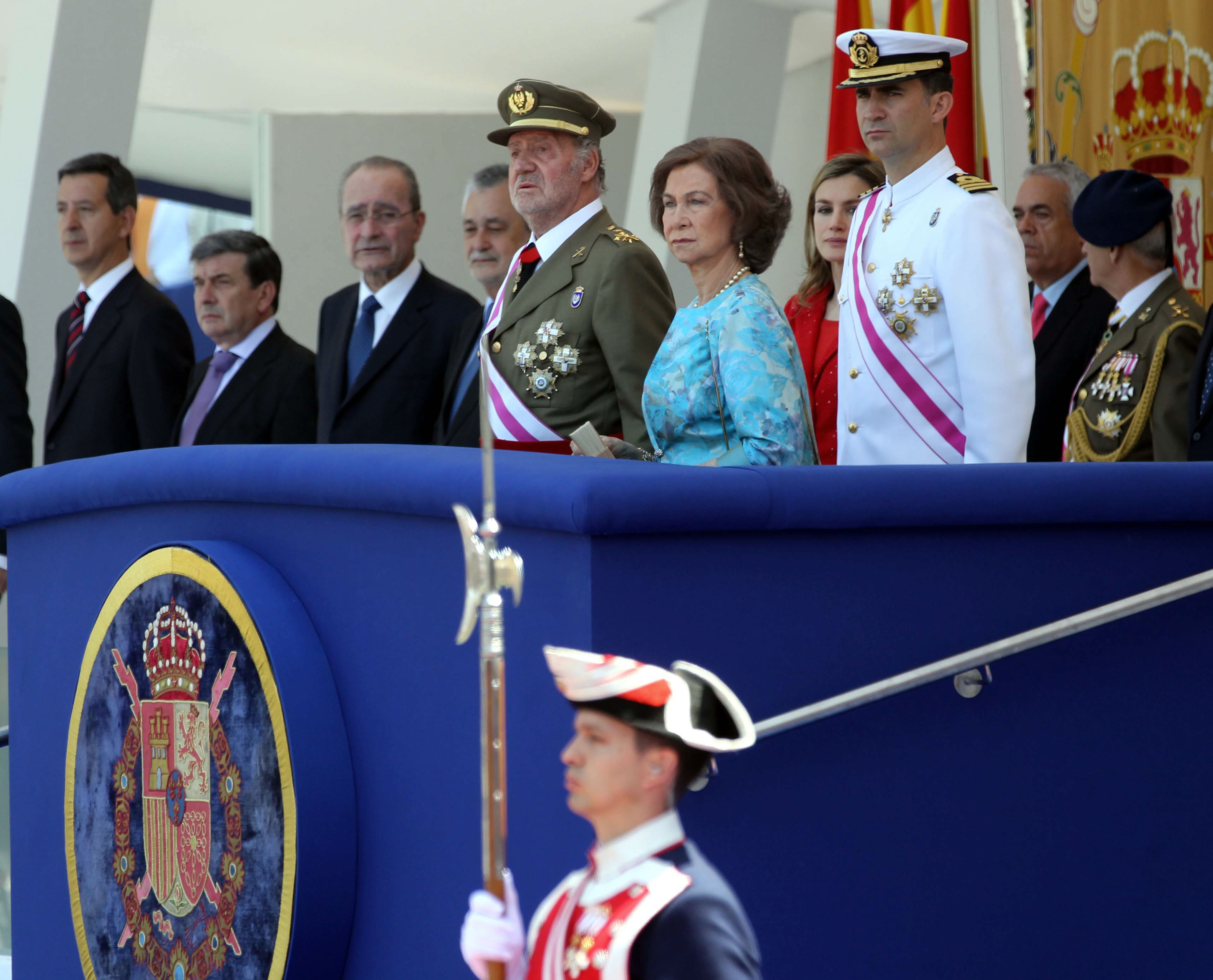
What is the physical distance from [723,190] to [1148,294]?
47.7 inches

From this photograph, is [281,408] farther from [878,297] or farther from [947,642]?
[947,642]

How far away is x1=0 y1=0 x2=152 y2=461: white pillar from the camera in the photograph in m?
6.44

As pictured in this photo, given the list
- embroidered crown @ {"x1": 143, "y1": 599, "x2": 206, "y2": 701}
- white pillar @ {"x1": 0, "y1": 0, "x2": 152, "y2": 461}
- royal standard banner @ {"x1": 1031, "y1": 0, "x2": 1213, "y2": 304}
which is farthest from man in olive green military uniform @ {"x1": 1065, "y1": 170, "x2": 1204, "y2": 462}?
white pillar @ {"x1": 0, "y1": 0, "x2": 152, "y2": 461}

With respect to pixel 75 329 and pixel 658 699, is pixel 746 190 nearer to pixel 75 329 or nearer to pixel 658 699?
pixel 658 699

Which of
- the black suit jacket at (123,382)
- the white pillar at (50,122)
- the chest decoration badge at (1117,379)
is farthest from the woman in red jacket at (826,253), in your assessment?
the white pillar at (50,122)

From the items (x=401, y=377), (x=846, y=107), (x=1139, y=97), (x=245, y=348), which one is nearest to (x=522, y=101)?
(x=401, y=377)

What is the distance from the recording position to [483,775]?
3.55 ft

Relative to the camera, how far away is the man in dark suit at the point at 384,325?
11.8ft

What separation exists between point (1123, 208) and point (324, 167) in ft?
25.7

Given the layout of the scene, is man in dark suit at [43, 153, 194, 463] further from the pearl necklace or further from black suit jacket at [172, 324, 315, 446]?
the pearl necklace

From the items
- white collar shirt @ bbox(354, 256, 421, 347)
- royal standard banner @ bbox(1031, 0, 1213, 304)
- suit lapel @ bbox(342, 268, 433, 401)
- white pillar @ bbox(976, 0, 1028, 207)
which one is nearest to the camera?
suit lapel @ bbox(342, 268, 433, 401)

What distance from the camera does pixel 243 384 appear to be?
3893 mm

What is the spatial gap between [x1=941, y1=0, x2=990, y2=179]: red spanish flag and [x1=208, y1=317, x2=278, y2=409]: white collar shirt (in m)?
1.91

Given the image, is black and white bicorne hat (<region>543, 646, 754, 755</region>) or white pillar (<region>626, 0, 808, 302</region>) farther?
white pillar (<region>626, 0, 808, 302</region>)
